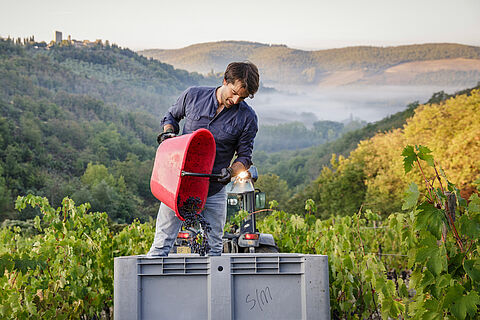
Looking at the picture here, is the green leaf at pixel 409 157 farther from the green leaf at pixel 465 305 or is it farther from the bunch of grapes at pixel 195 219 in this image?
the bunch of grapes at pixel 195 219

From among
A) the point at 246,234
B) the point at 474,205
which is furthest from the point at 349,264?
the point at 474,205

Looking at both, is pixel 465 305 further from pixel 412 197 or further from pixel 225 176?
pixel 225 176

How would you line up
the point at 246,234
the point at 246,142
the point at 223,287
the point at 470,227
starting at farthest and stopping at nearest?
1. the point at 246,234
2. the point at 246,142
3. the point at 223,287
4. the point at 470,227

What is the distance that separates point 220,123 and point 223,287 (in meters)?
1.05

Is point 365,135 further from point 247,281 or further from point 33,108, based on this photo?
point 247,281

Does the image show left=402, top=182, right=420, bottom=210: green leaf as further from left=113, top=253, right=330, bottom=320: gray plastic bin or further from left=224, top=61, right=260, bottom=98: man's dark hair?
left=224, top=61, right=260, bottom=98: man's dark hair

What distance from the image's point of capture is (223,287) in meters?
3.26

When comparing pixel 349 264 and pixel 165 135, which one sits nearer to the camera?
pixel 165 135

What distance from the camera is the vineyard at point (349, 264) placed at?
305 cm

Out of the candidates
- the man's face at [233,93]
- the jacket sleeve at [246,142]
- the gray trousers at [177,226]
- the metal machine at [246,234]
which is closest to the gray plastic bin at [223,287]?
the gray trousers at [177,226]

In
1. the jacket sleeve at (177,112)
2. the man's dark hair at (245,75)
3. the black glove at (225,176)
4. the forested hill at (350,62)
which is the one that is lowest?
the black glove at (225,176)

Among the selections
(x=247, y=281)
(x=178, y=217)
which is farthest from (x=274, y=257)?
(x=178, y=217)

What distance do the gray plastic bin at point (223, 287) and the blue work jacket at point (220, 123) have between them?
0.61 metres

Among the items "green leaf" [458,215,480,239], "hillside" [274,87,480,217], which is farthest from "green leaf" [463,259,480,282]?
"hillside" [274,87,480,217]
